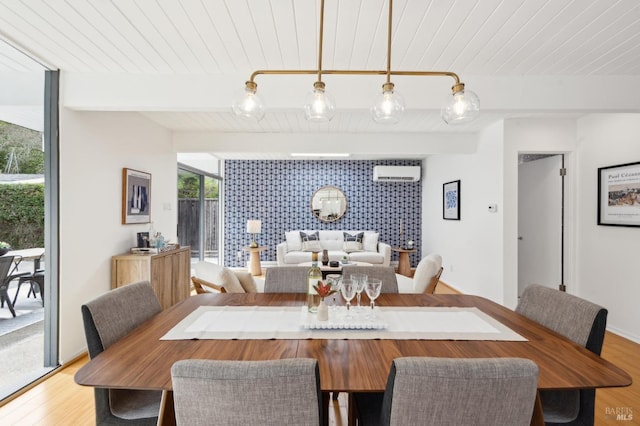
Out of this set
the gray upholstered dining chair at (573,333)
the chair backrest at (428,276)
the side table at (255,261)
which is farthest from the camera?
the side table at (255,261)

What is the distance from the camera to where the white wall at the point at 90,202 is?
267 cm

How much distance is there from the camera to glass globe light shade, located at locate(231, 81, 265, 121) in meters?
1.56

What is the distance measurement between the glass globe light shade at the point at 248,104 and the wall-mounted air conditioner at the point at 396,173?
5.27m

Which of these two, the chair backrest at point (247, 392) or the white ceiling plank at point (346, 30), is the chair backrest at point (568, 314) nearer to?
the chair backrest at point (247, 392)

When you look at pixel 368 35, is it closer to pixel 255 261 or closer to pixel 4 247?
pixel 4 247

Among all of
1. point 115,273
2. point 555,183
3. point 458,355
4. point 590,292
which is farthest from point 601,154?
point 115,273

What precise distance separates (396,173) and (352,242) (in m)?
1.71

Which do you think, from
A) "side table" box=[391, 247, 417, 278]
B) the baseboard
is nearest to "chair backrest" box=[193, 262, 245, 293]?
the baseboard

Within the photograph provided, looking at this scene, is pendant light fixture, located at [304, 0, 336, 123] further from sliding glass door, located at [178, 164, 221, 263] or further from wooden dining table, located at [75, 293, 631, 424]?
sliding glass door, located at [178, 164, 221, 263]

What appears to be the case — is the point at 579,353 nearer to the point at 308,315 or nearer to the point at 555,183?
the point at 308,315

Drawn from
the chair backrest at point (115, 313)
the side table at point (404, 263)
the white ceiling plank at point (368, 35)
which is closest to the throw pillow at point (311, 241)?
the side table at point (404, 263)

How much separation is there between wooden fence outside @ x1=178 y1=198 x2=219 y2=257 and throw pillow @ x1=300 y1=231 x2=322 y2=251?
6.05 feet

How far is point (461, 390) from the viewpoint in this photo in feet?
2.64

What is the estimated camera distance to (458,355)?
45.9 inches
